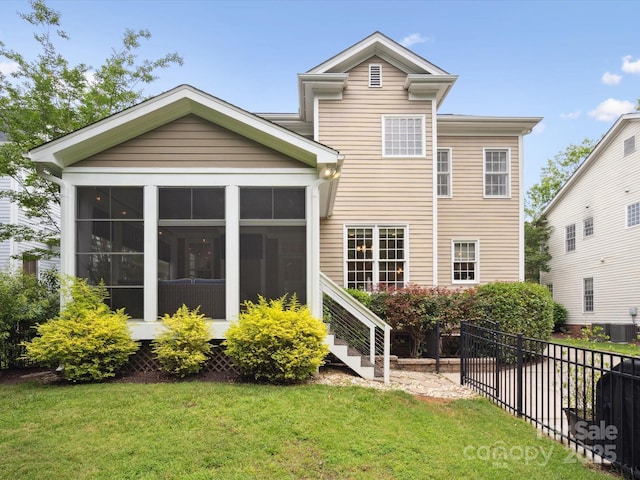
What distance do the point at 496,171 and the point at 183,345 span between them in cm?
1097

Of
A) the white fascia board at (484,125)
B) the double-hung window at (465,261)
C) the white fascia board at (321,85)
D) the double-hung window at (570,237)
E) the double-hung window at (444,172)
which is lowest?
the double-hung window at (465,261)

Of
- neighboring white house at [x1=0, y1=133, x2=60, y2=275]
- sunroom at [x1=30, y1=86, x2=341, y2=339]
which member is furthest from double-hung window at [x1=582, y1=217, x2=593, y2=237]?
neighboring white house at [x1=0, y1=133, x2=60, y2=275]

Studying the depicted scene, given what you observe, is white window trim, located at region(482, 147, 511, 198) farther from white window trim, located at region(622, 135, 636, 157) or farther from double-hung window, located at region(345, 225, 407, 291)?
white window trim, located at region(622, 135, 636, 157)

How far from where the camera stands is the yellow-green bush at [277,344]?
6.53 m

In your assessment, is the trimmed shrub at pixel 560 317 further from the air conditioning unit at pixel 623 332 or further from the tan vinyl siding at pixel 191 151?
the tan vinyl siding at pixel 191 151

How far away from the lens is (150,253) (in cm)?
741

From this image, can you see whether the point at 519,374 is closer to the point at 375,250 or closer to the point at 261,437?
the point at 261,437

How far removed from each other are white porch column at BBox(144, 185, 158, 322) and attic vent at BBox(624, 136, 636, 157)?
692 inches

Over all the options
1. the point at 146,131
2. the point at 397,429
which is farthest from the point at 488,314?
the point at 146,131

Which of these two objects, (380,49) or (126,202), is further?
(380,49)

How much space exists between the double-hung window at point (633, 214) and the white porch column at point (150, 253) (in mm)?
17223

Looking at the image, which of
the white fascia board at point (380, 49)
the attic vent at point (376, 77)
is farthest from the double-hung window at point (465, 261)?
the attic vent at point (376, 77)

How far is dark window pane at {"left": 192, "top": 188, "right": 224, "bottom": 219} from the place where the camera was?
7555mm

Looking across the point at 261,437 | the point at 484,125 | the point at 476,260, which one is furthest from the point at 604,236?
the point at 261,437
